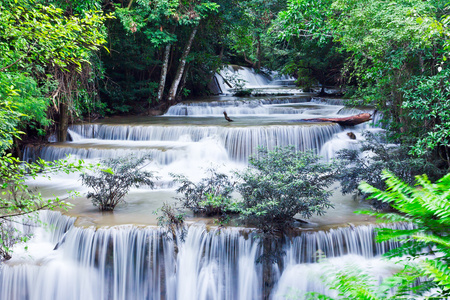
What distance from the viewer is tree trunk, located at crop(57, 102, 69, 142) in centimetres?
1400

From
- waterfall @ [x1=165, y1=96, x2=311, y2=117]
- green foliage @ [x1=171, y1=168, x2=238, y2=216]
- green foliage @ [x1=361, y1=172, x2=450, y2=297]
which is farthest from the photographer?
waterfall @ [x1=165, y1=96, x2=311, y2=117]

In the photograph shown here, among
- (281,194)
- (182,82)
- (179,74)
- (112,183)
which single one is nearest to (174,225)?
(281,194)

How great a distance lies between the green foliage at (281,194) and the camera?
261 inches

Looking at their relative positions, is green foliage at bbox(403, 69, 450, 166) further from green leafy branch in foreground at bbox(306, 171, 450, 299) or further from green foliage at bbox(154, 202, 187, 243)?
green leafy branch in foreground at bbox(306, 171, 450, 299)

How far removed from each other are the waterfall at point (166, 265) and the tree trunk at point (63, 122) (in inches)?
301

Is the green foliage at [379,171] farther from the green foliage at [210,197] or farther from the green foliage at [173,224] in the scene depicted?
the green foliage at [173,224]

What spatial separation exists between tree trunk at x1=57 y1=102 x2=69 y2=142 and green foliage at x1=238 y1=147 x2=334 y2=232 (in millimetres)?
8930

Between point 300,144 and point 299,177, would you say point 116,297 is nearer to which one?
point 299,177

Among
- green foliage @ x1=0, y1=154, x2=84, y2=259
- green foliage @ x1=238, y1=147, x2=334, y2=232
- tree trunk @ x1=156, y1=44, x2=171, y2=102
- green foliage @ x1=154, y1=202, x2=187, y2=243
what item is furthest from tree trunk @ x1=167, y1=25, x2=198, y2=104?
green foliage @ x1=0, y1=154, x2=84, y2=259

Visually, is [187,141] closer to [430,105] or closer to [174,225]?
[174,225]

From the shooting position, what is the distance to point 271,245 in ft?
22.1

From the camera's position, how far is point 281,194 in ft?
22.2

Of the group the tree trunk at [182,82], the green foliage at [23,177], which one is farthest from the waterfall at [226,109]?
the green foliage at [23,177]

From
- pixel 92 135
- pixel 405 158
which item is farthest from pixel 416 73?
pixel 92 135
